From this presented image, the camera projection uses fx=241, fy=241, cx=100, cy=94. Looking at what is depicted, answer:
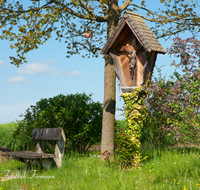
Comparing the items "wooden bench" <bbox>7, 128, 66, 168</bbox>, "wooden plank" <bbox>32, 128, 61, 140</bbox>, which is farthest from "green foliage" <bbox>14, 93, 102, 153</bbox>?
"wooden bench" <bbox>7, 128, 66, 168</bbox>

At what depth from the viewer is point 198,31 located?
9.06m

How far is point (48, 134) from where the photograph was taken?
7078 millimetres

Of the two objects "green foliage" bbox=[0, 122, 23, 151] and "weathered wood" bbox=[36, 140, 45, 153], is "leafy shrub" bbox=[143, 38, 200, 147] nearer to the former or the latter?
"weathered wood" bbox=[36, 140, 45, 153]

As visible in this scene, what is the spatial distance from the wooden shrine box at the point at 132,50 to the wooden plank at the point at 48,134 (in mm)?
2194

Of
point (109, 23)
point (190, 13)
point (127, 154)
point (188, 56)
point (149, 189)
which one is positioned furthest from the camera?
point (190, 13)

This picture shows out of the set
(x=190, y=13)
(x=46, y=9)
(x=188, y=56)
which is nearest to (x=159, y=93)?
(x=188, y=56)

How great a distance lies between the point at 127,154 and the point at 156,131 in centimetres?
382

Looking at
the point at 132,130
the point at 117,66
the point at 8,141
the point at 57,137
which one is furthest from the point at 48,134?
the point at 8,141

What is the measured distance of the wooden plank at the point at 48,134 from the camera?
675 cm

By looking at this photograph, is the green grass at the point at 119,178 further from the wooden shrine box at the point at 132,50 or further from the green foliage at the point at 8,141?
the green foliage at the point at 8,141

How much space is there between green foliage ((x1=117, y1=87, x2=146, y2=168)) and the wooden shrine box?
241 mm

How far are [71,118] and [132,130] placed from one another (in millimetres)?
3296

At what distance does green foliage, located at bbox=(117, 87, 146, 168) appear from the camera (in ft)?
19.7

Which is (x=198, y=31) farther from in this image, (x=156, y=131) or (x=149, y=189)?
(x=149, y=189)
